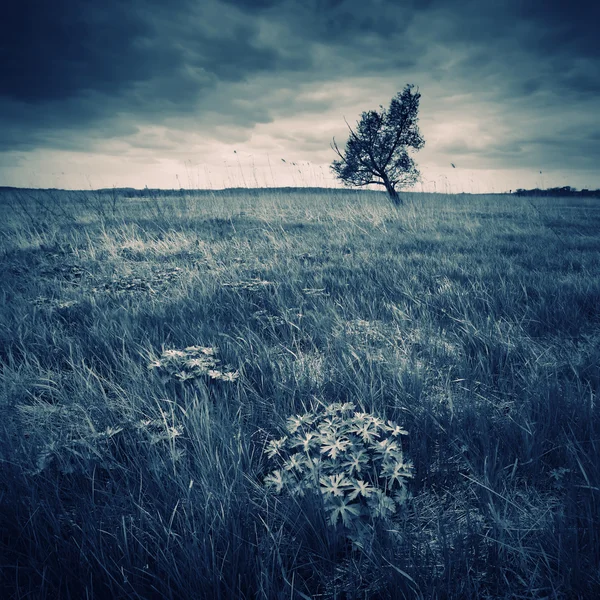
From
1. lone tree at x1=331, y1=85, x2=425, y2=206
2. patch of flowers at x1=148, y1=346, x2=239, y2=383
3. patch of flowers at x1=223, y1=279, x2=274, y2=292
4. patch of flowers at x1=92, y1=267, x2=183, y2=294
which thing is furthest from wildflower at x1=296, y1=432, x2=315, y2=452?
lone tree at x1=331, y1=85, x2=425, y2=206

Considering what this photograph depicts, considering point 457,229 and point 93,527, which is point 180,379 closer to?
point 93,527

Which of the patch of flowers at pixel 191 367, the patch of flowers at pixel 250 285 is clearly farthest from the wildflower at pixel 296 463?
the patch of flowers at pixel 250 285

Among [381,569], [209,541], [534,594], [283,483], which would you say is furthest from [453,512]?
[209,541]

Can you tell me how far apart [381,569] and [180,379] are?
3.94ft

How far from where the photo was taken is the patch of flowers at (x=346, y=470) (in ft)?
3.28

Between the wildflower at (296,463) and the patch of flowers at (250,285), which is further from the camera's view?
the patch of flowers at (250,285)

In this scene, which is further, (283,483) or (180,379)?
(180,379)

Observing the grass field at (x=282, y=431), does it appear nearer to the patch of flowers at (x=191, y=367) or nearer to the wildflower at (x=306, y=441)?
the patch of flowers at (x=191, y=367)

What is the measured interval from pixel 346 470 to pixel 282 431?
0.34 m

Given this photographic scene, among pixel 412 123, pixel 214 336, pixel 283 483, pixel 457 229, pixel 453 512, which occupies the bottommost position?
pixel 453 512

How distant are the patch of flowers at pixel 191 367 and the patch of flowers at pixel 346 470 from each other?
1.80 ft

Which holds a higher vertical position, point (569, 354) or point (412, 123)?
point (412, 123)

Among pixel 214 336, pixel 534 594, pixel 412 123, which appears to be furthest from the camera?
pixel 412 123

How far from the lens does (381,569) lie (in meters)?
0.85
